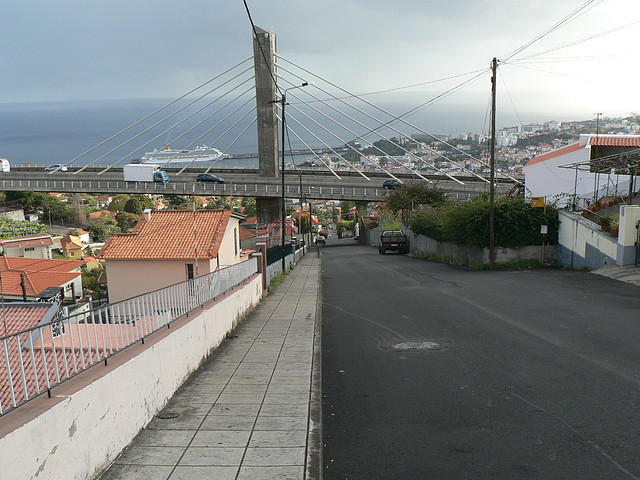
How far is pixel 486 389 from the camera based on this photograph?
7637 mm

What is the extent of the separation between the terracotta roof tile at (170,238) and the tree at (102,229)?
1366 inches

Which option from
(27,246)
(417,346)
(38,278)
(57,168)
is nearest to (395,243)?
(38,278)

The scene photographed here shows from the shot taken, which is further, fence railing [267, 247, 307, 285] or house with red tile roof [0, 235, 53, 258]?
house with red tile roof [0, 235, 53, 258]

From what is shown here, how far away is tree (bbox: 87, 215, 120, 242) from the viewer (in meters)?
63.6

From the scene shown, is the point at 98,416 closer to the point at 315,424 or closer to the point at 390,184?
the point at 315,424

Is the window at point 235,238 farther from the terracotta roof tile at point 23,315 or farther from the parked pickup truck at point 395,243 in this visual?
the terracotta roof tile at point 23,315

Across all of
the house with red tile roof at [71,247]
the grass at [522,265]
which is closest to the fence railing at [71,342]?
the grass at [522,265]

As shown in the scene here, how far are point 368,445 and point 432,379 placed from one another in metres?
2.45

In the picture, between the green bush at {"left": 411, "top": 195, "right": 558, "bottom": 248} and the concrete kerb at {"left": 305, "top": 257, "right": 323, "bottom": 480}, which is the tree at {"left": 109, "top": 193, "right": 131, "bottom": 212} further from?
the concrete kerb at {"left": 305, "top": 257, "right": 323, "bottom": 480}

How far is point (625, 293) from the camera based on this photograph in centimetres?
1535

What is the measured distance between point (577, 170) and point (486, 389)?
84.7 ft

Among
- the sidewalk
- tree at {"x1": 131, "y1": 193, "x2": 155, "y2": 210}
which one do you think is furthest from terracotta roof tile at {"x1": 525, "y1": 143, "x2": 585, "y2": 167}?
tree at {"x1": 131, "y1": 193, "x2": 155, "y2": 210}

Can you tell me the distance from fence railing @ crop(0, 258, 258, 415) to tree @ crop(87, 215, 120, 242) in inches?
2248

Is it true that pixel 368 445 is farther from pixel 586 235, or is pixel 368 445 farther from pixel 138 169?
pixel 138 169
